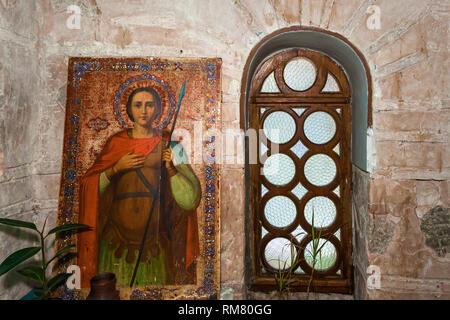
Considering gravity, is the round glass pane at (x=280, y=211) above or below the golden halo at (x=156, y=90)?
below

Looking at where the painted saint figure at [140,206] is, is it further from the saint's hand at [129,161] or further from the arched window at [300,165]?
the arched window at [300,165]

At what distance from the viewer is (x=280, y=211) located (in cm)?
213

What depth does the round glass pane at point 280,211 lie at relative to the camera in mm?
2125

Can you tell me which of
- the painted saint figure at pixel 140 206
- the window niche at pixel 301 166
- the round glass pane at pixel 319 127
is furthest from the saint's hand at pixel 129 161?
the round glass pane at pixel 319 127

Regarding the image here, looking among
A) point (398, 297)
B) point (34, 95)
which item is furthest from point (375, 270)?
point (34, 95)

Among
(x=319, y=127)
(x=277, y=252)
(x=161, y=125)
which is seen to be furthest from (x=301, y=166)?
(x=161, y=125)

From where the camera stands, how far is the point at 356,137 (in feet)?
6.51

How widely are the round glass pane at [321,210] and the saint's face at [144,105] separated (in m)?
1.25

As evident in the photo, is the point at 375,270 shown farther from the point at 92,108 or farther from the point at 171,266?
the point at 92,108

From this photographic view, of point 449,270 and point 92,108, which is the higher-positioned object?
point 92,108

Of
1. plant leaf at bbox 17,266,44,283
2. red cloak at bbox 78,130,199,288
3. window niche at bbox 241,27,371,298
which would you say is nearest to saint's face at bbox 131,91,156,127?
red cloak at bbox 78,130,199,288

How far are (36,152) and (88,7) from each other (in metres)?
0.95

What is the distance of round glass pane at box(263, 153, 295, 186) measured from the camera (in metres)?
2.12

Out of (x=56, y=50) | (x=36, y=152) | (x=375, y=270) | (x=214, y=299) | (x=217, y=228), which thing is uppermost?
(x=56, y=50)
